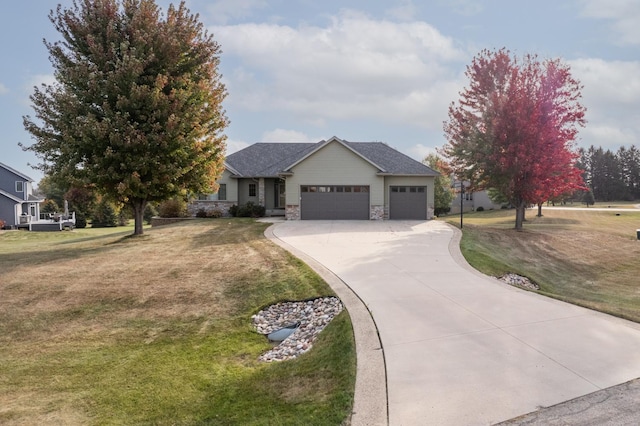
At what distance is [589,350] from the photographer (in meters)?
5.94

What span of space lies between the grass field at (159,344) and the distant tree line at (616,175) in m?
92.9

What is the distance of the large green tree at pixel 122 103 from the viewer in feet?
51.1

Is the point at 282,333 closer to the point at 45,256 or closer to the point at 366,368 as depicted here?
the point at 366,368

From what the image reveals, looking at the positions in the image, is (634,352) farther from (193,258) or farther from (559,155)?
(559,155)

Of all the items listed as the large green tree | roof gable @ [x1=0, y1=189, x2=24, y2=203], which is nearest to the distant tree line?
the large green tree

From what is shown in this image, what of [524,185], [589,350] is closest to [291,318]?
[589,350]

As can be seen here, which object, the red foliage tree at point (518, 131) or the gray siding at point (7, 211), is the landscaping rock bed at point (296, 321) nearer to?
the red foliage tree at point (518, 131)

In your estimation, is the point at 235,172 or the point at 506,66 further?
the point at 235,172

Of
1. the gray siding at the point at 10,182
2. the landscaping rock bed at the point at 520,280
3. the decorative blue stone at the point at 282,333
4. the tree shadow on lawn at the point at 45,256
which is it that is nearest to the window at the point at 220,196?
the tree shadow on lawn at the point at 45,256

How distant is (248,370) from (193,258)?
27.5 ft

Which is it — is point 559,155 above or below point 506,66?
below

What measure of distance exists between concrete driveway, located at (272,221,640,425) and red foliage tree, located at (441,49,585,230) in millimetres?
13047

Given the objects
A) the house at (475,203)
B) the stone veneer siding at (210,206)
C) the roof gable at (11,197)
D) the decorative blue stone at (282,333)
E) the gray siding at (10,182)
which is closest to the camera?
the decorative blue stone at (282,333)

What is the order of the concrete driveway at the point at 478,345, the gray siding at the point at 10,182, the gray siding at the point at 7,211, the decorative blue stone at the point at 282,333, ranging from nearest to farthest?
1. the concrete driveway at the point at 478,345
2. the decorative blue stone at the point at 282,333
3. the gray siding at the point at 7,211
4. the gray siding at the point at 10,182
